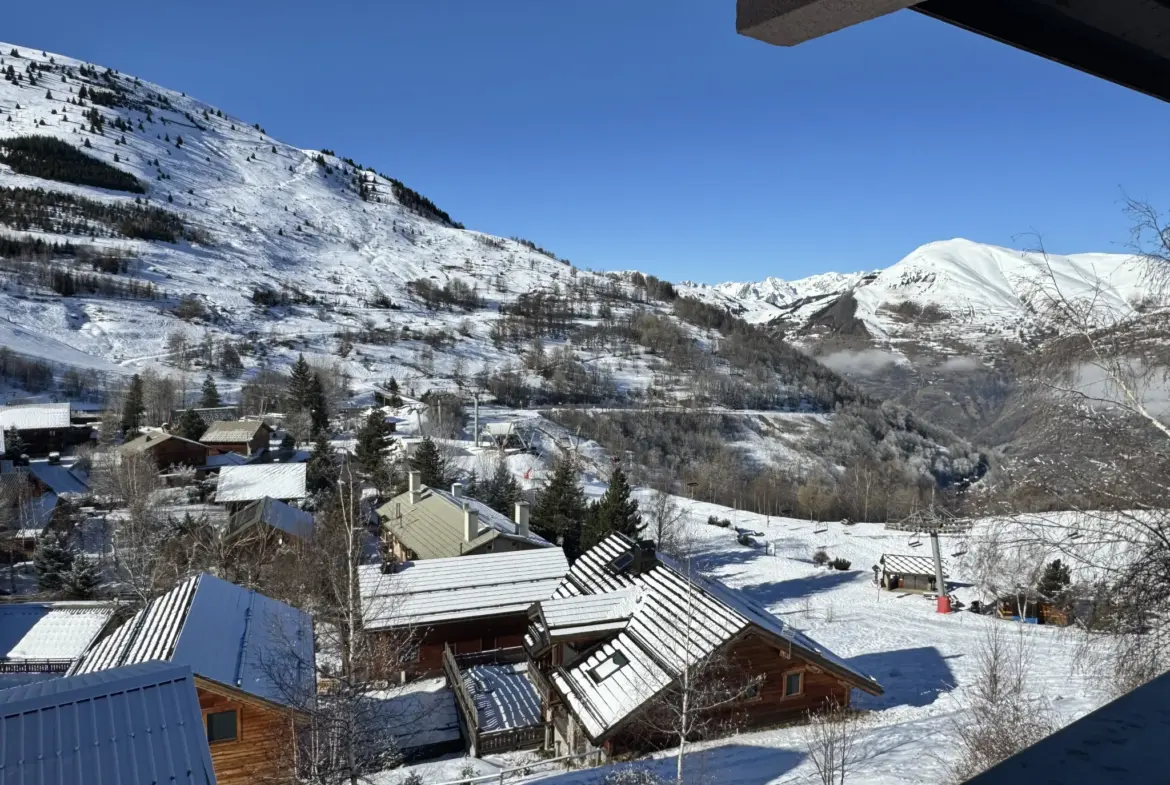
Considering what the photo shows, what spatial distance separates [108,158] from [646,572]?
578 ft

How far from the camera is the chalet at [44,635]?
1989 centimetres

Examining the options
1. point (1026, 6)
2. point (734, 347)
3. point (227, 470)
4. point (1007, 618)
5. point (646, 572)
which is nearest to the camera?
point (1026, 6)

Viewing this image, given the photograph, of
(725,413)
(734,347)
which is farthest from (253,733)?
(734,347)

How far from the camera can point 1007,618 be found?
25.7 meters

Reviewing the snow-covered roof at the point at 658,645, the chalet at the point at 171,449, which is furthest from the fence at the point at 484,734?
the chalet at the point at 171,449

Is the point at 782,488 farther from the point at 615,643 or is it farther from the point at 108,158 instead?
the point at 108,158

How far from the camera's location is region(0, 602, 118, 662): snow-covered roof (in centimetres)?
2080

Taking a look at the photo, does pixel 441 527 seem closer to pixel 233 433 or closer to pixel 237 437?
pixel 237 437

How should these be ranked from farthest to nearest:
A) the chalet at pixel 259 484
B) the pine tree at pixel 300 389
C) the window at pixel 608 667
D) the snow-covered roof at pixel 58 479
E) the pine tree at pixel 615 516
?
the pine tree at pixel 300 389 → the snow-covered roof at pixel 58 479 → the chalet at pixel 259 484 → the pine tree at pixel 615 516 → the window at pixel 608 667

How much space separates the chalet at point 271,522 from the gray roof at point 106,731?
2024 centimetres

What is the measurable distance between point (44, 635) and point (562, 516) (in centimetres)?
1861

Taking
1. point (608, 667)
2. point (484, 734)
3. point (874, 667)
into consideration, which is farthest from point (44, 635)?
point (874, 667)

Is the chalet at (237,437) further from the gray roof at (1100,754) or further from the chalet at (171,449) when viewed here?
the gray roof at (1100,754)

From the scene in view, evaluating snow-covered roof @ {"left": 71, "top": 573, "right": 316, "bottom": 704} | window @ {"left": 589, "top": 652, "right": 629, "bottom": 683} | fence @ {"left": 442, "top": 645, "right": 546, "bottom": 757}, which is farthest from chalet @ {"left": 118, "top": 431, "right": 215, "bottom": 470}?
window @ {"left": 589, "top": 652, "right": 629, "bottom": 683}
